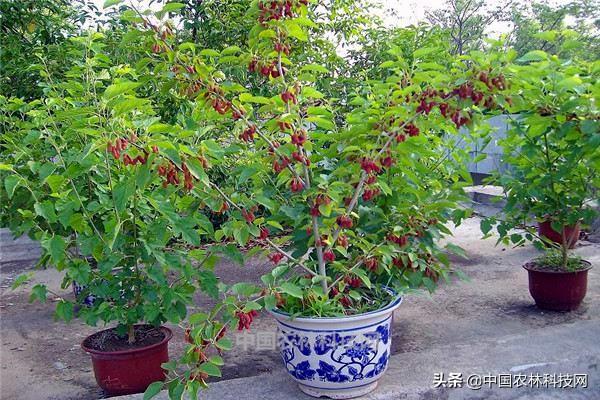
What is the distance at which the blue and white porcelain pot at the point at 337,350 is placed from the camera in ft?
7.42

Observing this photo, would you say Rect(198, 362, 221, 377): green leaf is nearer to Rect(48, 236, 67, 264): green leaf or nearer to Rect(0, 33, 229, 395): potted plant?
Rect(0, 33, 229, 395): potted plant

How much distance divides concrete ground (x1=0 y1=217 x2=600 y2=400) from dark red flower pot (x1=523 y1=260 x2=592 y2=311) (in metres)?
0.07

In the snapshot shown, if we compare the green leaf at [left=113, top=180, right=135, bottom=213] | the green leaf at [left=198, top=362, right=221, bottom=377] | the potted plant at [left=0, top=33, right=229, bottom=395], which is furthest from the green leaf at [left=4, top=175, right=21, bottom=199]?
the green leaf at [left=198, top=362, right=221, bottom=377]

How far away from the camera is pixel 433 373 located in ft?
8.45

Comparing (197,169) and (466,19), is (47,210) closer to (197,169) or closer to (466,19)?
(197,169)

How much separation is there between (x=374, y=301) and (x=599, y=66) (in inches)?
52.5

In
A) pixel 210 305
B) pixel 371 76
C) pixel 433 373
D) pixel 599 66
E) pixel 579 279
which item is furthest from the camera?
pixel 371 76

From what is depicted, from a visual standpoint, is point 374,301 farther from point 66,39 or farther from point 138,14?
point 66,39

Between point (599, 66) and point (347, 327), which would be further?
point (599, 66)

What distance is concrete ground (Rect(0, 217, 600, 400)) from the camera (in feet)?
8.30

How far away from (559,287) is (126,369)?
2.51 metres

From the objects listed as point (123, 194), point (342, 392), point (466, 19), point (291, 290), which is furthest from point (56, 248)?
point (466, 19)

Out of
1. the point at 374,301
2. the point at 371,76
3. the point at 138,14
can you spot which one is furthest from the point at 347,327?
the point at 371,76

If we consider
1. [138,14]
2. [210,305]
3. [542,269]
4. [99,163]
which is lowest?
[210,305]
